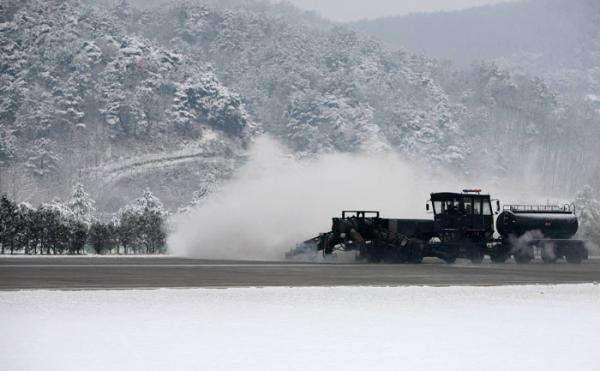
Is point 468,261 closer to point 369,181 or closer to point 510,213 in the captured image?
point 510,213

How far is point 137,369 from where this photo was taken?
15008 millimetres

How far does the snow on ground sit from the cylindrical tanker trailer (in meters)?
29.8

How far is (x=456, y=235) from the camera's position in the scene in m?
58.1

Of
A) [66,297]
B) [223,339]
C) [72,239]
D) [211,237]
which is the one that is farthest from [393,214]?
[223,339]

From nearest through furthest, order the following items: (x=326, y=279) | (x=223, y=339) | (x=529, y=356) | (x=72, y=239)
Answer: (x=529, y=356) < (x=223, y=339) < (x=326, y=279) < (x=72, y=239)

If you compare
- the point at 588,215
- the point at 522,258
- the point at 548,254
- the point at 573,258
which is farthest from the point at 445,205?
the point at 588,215

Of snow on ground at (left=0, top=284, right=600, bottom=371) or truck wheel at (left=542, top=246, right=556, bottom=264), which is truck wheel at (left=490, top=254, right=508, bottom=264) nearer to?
truck wheel at (left=542, top=246, right=556, bottom=264)

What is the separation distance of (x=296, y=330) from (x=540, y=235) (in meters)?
43.3

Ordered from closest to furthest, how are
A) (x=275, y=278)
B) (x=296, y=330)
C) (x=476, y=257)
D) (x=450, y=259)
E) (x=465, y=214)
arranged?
(x=296, y=330), (x=275, y=278), (x=450, y=259), (x=476, y=257), (x=465, y=214)

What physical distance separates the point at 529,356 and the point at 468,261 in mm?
43527

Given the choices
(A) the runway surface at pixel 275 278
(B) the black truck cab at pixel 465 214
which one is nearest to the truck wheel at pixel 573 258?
(B) the black truck cab at pixel 465 214

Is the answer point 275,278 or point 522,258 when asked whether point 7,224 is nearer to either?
point 522,258

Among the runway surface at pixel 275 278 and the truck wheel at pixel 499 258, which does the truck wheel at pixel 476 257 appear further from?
the runway surface at pixel 275 278

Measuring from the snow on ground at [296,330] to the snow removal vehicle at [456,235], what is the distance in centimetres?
2551
